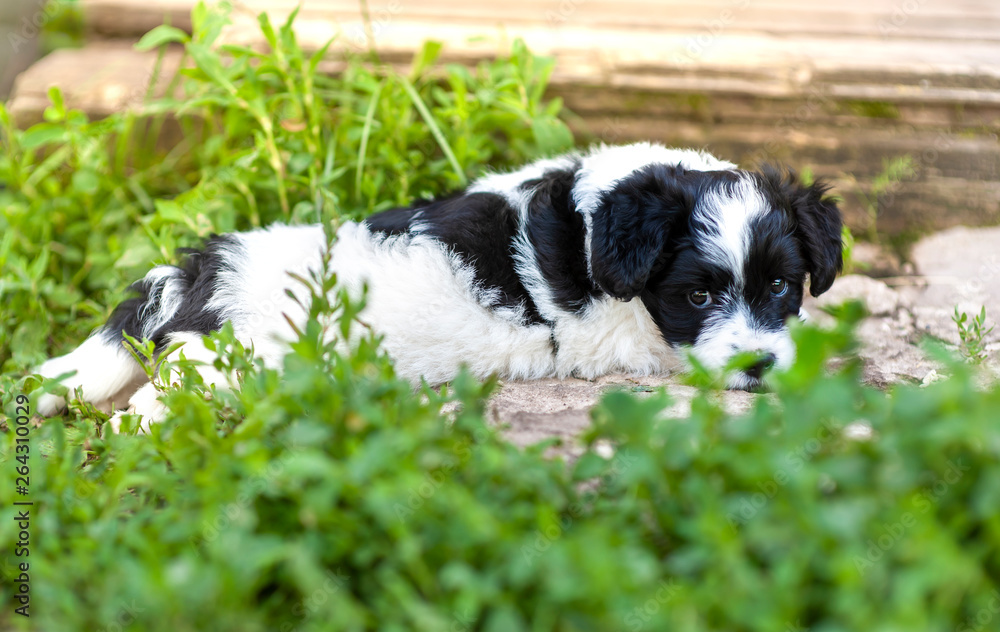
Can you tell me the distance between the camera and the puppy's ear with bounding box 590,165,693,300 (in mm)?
2848

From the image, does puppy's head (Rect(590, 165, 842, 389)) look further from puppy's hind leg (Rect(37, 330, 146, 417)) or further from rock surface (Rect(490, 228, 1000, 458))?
puppy's hind leg (Rect(37, 330, 146, 417))

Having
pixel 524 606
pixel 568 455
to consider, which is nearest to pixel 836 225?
pixel 568 455

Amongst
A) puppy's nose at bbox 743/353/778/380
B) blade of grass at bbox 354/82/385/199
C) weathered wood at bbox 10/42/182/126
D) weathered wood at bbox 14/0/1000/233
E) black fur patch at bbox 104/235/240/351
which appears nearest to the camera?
puppy's nose at bbox 743/353/778/380

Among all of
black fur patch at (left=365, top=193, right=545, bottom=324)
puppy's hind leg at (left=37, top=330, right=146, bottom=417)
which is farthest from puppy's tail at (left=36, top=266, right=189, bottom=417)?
black fur patch at (left=365, top=193, right=545, bottom=324)

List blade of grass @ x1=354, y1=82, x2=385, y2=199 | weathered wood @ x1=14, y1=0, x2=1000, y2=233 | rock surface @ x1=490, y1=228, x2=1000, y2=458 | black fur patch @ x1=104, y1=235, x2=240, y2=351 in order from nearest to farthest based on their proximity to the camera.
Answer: rock surface @ x1=490, y1=228, x2=1000, y2=458
black fur patch @ x1=104, y1=235, x2=240, y2=351
blade of grass @ x1=354, y1=82, x2=385, y2=199
weathered wood @ x1=14, y1=0, x2=1000, y2=233

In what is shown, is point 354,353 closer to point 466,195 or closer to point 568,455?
point 568,455

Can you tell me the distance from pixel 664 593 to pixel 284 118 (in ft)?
11.0

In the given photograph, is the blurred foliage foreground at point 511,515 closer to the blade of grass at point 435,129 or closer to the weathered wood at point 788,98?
the blade of grass at point 435,129

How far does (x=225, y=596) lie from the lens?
1567mm

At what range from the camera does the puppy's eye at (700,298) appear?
295 cm

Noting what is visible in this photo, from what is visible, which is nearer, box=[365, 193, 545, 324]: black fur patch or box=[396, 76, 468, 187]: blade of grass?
box=[365, 193, 545, 324]: black fur patch

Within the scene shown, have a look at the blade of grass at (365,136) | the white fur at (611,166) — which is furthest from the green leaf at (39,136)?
the white fur at (611,166)

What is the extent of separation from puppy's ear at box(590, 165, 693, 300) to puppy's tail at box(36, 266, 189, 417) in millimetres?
1686

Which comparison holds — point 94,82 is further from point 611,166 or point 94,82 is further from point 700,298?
point 700,298
